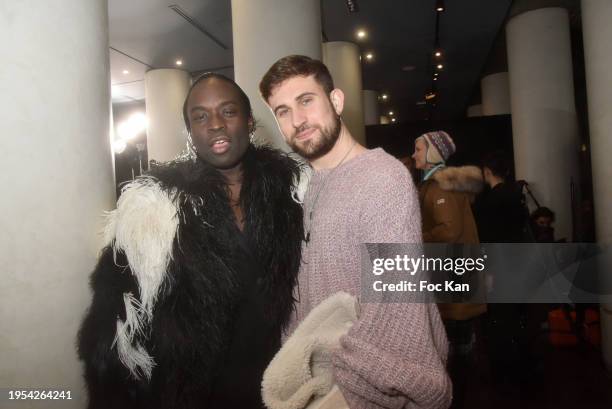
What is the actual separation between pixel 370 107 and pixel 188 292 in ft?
26.1

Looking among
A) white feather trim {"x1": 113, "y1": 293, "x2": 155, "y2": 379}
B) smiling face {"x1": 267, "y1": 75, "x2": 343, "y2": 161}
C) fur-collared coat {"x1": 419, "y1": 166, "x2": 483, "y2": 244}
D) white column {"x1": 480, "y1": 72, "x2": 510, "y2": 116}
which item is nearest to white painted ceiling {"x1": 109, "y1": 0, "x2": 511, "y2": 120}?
white column {"x1": 480, "y1": 72, "x2": 510, "y2": 116}

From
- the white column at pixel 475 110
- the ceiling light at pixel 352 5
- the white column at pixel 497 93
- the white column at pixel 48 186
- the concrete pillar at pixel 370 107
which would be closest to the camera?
the white column at pixel 48 186

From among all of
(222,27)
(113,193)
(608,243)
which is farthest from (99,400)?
(222,27)

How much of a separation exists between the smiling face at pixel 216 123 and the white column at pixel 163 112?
226 inches

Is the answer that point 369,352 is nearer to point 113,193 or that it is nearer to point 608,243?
point 113,193

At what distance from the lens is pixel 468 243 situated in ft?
6.37

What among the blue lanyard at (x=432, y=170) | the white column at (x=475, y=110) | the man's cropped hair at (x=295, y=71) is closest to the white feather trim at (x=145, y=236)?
the man's cropped hair at (x=295, y=71)

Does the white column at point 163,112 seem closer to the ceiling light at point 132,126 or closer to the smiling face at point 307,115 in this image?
the ceiling light at point 132,126

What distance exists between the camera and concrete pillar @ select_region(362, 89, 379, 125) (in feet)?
27.7

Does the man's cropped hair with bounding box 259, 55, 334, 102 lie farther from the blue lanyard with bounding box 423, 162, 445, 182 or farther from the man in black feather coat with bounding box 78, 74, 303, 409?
the blue lanyard with bounding box 423, 162, 445, 182

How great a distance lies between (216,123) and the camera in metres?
1.18

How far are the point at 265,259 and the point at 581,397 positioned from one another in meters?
2.36

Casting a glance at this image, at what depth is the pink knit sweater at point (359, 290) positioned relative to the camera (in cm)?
81

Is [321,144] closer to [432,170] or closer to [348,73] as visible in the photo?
[432,170]
